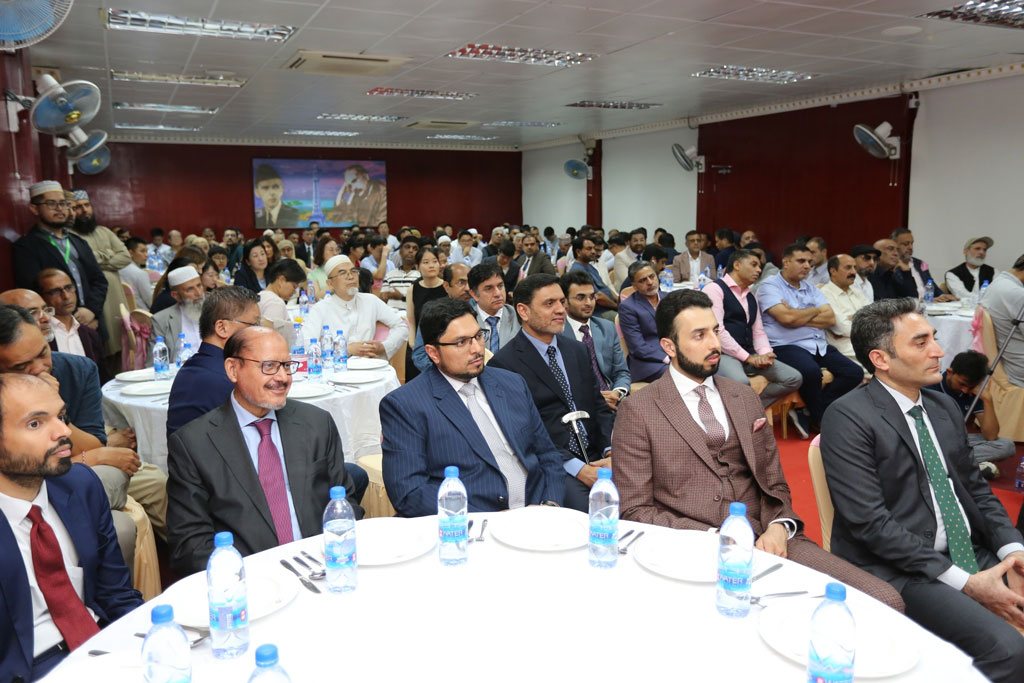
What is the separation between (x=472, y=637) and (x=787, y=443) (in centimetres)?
471

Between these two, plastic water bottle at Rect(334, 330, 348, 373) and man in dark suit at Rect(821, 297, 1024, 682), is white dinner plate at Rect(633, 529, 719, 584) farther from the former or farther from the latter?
plastic water bottle at Rect(334, 330, 348, 373)

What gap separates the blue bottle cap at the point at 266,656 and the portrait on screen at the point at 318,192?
18.2 metres

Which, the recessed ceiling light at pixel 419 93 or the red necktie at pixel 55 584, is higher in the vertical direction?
the recessed ceiling light at pixel 419 93

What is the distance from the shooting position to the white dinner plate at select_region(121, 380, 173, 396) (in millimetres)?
3857

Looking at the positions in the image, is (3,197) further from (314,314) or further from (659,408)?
(659,408)

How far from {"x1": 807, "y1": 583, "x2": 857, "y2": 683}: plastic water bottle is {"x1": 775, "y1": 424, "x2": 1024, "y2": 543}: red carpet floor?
8.55 feet

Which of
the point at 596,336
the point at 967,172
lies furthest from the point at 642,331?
the point at 967,172

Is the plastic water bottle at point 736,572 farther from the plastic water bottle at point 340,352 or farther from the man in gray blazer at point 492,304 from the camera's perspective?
the plastic water bottle at point 340,352

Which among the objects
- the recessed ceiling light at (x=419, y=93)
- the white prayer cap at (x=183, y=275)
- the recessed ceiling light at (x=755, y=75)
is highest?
the recessed ceiling light at (x=419, y=93)

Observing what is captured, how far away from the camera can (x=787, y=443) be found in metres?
5.62

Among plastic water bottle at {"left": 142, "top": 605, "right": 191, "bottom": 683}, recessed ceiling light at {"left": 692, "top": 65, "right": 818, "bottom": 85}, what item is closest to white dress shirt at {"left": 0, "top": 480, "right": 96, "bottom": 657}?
plastic water bottle at {"left": 142, "top": 605, "right": 191, "bottom": 683}

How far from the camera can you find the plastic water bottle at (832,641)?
1251mm

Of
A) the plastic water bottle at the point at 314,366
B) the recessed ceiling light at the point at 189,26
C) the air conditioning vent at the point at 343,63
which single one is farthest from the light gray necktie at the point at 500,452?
the air conditioning vent at the point at 343,63

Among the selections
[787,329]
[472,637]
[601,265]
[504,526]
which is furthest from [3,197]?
[601,265]
